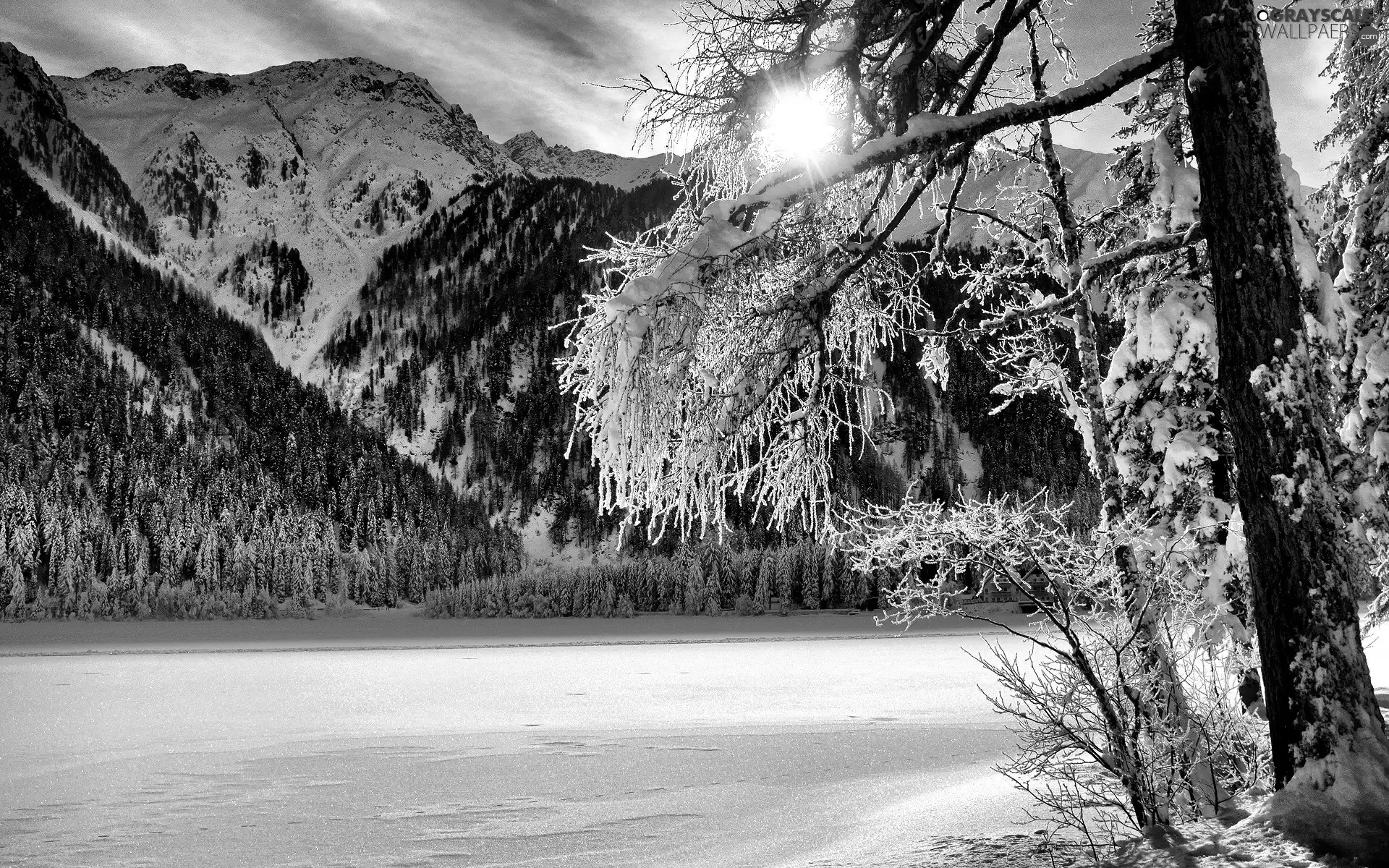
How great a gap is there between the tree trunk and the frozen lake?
11.5 feet

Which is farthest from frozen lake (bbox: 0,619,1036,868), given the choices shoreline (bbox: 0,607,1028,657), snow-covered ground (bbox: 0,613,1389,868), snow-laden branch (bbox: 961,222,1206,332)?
shoreline (bbox: 0,607,1028,657)

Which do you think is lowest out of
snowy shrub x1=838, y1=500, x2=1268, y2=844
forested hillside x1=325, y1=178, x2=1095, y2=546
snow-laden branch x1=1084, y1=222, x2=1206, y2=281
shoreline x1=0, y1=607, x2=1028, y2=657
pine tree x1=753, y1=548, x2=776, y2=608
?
shoreline x1=0, y1=607, x2=1028, y2=657

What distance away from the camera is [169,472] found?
89125mm

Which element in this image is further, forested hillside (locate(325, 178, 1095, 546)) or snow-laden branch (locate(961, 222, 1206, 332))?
forested hillside (locate(325, 178, 1095, 546))

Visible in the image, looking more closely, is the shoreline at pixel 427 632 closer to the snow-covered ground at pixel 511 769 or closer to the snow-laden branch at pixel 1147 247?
the snow-covered ground at pixel 511 769

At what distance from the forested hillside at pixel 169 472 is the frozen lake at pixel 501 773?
212ft

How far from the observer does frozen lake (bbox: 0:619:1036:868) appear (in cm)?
771

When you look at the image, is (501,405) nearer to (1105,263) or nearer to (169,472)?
(169,472)

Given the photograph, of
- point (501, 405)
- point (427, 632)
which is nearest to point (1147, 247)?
point (427, 632)

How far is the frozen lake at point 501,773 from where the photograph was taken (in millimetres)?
7715

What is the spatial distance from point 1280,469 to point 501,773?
9.90 meters

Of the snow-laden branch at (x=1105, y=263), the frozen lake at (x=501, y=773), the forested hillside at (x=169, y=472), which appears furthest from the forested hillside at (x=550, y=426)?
the snow-laden branch at (x=1105, y=263)

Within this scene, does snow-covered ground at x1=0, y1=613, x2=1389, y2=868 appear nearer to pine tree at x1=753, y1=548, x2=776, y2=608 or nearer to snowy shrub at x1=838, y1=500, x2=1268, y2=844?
snowy shrub at x1=838, y1=500, x2=1268, y2=844

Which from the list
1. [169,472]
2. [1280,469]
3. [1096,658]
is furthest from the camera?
[169,472]
